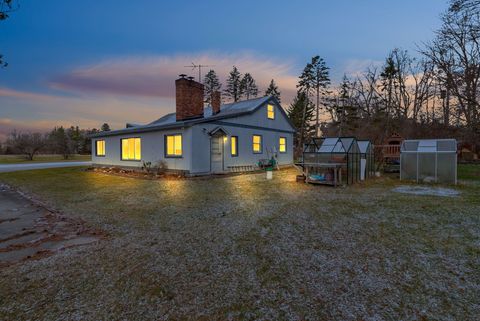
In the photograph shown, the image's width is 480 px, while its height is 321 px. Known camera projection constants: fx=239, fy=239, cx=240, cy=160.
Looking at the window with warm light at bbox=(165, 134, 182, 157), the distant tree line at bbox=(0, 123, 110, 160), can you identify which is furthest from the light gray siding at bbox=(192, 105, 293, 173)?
the distant tree line at bbox=(0, 123, 110, 160)

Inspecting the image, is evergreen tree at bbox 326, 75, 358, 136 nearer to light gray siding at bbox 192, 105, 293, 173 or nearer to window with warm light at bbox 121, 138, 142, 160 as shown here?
light gray siding at bbox 192, 105, 293, 173

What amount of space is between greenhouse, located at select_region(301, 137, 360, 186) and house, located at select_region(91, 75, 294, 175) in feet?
17.0

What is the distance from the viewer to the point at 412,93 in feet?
79.6

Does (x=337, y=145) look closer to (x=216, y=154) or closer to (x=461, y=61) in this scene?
(x=216, y=154)

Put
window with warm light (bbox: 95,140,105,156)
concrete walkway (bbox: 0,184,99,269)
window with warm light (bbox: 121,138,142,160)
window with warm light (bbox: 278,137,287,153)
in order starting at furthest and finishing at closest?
1. window with warm light (bbox: 278,137,287,153)
2. window with warm light (bbox: 95,140,105,156)
3. window with warm light (bbox: 121,138,142,160)
4. concrete walkway (bbox: 0,184,99,269)

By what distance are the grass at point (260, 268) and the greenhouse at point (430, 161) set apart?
5483mm

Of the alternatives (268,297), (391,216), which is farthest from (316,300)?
(391,216)

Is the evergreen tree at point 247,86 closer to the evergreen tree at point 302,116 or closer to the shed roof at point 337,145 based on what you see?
the evergreen tree at point 302,116

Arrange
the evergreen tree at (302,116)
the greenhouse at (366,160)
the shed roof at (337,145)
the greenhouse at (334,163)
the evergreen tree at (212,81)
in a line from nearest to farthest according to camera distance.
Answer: the greenhouse at (334,163) → the shed roof at (337,145) → the greenhouse at (366,160) → the evergreen tree at (302,116) → the evergreen tree at (212,81)

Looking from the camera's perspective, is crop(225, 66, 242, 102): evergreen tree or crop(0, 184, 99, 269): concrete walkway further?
crop(225, 66, 242, 102): evergreen tree

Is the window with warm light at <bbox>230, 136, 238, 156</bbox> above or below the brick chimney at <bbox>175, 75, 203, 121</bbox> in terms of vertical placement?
below

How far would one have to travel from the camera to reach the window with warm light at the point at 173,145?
12.9m

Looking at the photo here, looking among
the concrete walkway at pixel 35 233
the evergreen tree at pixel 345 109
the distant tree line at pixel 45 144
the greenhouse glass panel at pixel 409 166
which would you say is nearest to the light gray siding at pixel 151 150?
the concrete walkway at pixel 35 233

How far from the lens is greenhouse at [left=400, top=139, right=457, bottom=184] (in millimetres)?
10242
